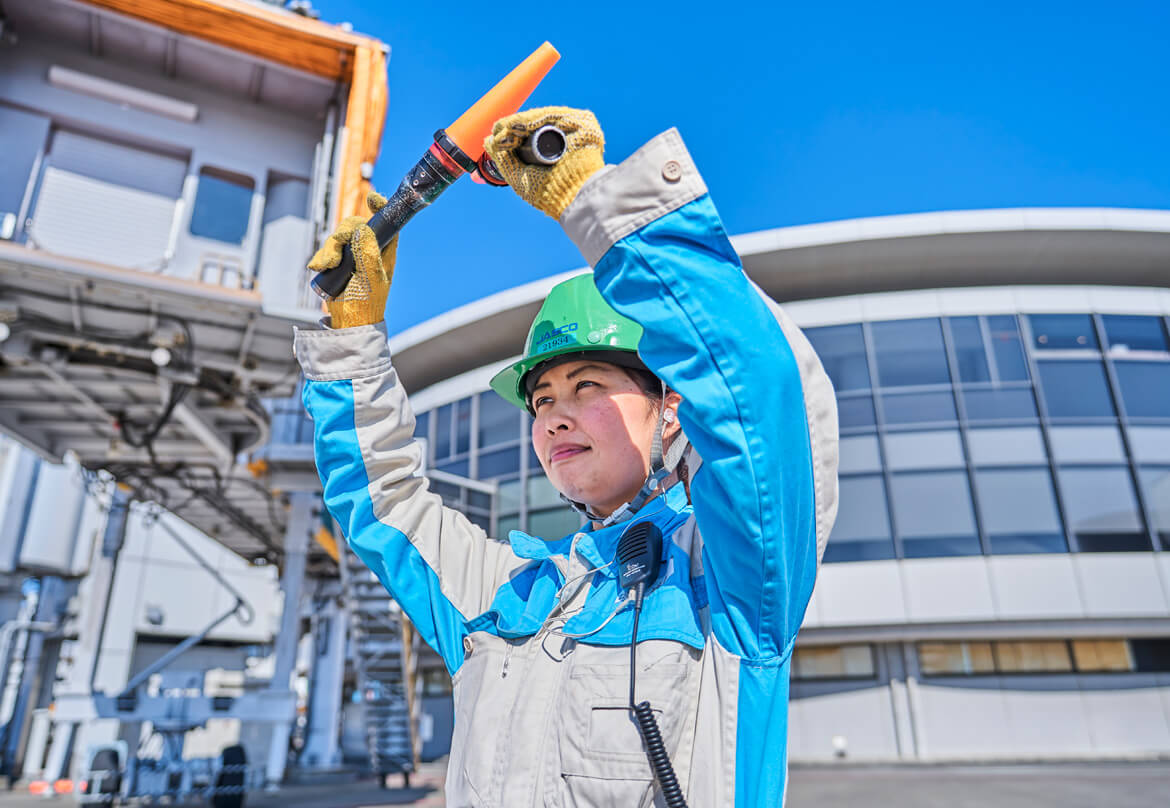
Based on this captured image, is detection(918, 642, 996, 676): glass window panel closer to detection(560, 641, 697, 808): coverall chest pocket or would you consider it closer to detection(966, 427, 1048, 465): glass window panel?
detection(966, 427, 1048, 465): glass window panel

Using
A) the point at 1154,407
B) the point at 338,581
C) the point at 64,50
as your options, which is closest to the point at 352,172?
the point at 64,50

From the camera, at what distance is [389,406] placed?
1988 mm

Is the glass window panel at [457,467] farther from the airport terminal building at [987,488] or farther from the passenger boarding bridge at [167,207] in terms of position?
the passenger boarding bridge at [167,207]

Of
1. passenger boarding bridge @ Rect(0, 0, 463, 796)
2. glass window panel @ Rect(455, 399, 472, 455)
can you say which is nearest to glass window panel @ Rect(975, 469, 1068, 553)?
glass window panel @ Rect(455, 399, 472, 455)

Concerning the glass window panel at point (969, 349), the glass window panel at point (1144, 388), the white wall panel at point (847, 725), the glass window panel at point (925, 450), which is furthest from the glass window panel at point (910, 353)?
the white wall panel at point (847, 725)

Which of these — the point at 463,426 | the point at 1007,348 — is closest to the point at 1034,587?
the point at 1007,348

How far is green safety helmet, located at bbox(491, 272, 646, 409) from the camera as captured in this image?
1956 millimetres

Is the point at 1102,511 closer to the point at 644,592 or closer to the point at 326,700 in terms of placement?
the point at 326,700

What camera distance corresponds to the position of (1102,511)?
18.9 m

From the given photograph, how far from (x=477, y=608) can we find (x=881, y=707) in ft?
69.2

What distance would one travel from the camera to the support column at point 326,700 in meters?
16.4

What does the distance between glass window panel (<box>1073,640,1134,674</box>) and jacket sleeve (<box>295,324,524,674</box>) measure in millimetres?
22985

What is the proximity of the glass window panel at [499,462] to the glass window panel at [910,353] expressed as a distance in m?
11.4

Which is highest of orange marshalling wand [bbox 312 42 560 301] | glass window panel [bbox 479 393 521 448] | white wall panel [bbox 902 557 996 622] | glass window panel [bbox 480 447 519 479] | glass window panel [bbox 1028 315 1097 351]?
glass window panel [bbox 1028 315 1097 351]
